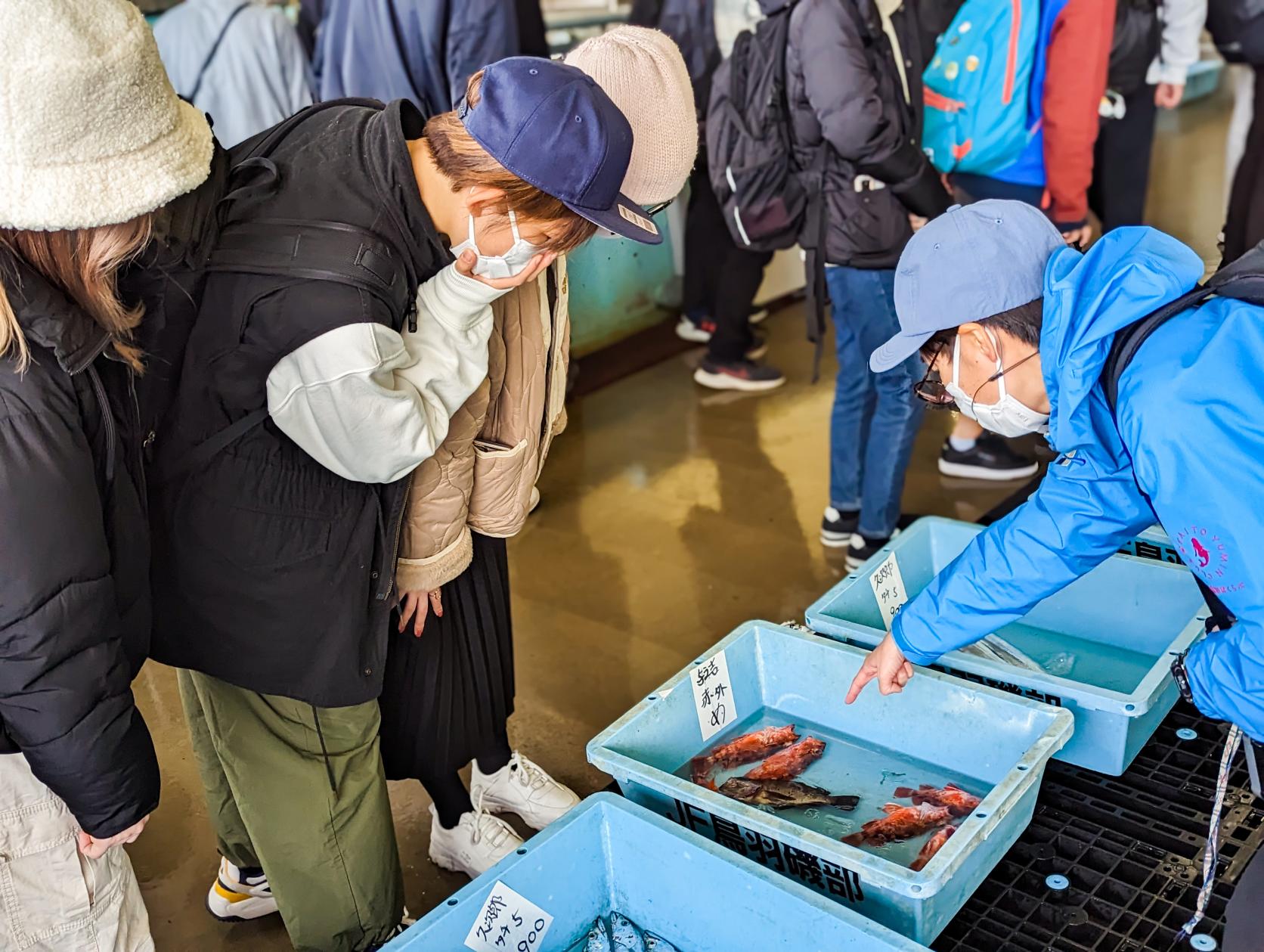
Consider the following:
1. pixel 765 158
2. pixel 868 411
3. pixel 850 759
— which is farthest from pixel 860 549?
pixel 850 759

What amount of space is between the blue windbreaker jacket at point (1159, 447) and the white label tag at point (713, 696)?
0.50 metres

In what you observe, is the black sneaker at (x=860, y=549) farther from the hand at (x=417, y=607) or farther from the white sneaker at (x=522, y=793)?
the hand at (x=417, y=607)

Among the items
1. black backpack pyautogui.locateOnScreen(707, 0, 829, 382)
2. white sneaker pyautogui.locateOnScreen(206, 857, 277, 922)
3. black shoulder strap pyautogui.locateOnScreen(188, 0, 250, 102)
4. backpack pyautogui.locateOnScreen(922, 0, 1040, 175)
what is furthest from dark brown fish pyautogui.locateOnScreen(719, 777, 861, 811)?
black shoulder strap pyautogui.locateOnScreen(188, 0, 250, 102)

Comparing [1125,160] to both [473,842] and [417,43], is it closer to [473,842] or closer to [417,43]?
[417,43]

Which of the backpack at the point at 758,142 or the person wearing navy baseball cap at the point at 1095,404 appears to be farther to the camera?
the backpack at the point at 758,142

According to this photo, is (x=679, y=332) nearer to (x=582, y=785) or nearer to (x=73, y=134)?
(x=582, y=785)

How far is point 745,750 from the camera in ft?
6.10

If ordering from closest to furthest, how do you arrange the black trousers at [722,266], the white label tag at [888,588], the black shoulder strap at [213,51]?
the white label tag at [888,588]
the black shoulder strap at [213,51]
the black trousers at [722,266]

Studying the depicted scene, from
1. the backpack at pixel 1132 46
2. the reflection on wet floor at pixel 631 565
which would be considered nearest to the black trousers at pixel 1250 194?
the reflection on wet floor at pixel 631 565

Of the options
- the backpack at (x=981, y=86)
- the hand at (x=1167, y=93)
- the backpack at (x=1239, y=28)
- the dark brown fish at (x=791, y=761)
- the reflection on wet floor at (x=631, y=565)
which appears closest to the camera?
the dark brown fish at (x=791, y=761)

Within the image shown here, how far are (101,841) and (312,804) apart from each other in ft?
1.32

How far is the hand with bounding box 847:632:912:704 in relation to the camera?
1.69 meters

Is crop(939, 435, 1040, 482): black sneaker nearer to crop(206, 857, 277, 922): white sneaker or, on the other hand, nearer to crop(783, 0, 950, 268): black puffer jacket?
crop(783, 0, 950, 268): black puffer jacket

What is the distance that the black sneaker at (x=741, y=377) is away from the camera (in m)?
4.70
